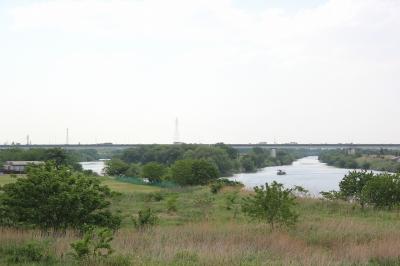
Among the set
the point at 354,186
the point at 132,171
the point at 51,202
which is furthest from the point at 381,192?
the point at 132,171

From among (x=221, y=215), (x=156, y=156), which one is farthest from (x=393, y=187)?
(x=156, y=156)

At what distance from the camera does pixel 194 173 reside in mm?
55531

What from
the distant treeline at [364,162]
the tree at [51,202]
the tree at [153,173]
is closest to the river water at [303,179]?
the tree at [153,173]

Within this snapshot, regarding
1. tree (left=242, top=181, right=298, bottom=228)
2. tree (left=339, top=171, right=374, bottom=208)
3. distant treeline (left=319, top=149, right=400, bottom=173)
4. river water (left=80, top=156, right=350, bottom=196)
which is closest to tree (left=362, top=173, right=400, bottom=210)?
tree (left=339, top=171, right=374, bottom=208)

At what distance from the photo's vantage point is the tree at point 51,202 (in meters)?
13.9

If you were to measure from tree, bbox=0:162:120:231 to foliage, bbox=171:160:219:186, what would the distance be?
133ft

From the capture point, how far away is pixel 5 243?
1190cm

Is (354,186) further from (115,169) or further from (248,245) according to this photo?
(115,169)

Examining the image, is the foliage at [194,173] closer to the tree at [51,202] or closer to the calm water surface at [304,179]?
the calm water surface at [304,179]

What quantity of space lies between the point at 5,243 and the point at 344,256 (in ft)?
25.4

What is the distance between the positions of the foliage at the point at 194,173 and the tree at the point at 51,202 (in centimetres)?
4068

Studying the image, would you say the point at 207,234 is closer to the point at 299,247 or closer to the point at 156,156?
the point at 299,247

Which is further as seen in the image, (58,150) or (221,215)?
(58,150)

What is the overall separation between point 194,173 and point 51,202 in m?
42.0
